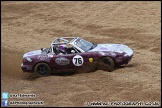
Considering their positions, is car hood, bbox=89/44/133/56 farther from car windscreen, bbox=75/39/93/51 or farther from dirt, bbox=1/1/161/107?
dirt, bbox=1/1/161/107

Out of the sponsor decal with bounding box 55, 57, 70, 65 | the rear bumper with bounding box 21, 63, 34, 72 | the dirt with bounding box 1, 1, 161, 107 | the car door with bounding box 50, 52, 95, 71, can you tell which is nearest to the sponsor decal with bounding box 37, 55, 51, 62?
the car door with bounding box 50, 52, 95, 71

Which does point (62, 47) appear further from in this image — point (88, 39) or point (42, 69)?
point (88, 39)

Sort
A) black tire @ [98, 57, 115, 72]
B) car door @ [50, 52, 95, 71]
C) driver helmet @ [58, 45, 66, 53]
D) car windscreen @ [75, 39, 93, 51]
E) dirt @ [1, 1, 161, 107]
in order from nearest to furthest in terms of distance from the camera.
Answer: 1. dirt @ [1, 1, 161, 107]
2. black tire @ [98, 57, 115, 72]
3. car door @ [50, 52, 95, 71]
4. car windscreen @ [75, 39, 93, 51]
5. driver helmet @ [58, 45, 66, 53]

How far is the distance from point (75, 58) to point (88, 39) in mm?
8015

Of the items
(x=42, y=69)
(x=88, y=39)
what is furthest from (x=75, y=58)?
(x=88, y=39)

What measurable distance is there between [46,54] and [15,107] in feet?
13.6

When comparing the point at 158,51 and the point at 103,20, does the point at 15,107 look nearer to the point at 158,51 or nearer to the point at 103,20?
the point at 158,51

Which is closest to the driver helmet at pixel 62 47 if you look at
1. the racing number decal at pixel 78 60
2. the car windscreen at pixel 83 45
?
the car windscreen at pixel 83 45

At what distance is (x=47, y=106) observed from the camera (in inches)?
428

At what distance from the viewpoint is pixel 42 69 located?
48.4ft

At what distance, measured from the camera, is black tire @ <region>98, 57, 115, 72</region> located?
45.5 feet

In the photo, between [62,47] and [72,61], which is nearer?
[72,61]

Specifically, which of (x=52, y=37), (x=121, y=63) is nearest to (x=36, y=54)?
(x=121, y=63)

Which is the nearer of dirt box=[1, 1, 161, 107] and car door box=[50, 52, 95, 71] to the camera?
dirt box=[1, 1, 161, 107]
